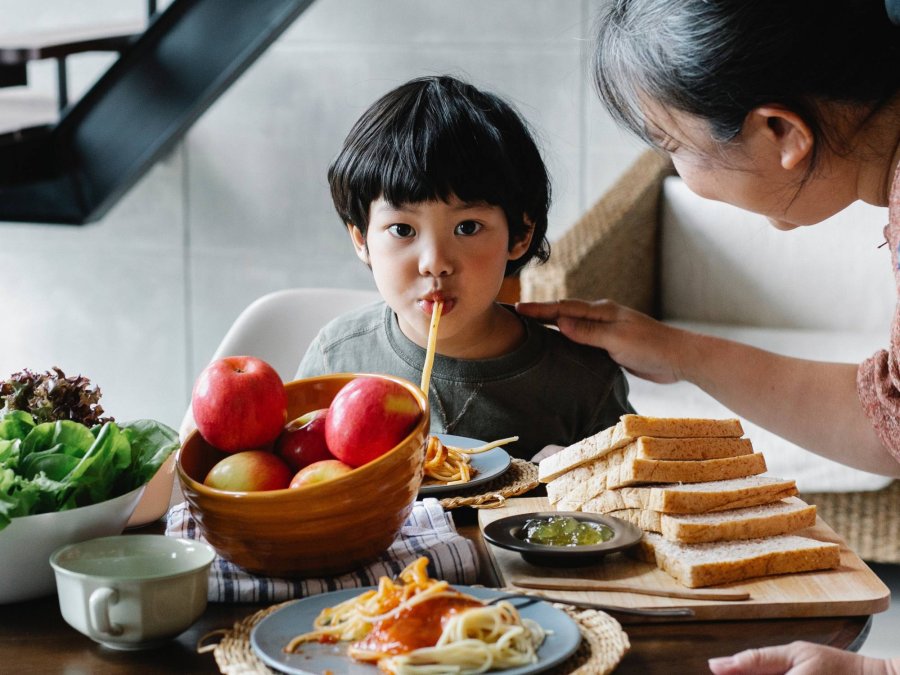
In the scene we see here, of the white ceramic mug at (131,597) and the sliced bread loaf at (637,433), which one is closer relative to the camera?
the white ceramic mug at (131,597)

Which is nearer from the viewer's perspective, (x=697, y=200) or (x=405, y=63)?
(x=697, y=200)

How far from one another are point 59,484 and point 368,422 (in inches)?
10.4

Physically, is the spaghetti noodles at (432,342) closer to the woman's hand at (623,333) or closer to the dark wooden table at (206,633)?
the woman's hand at (623,333)

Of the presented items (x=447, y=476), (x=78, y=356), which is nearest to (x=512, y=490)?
(x=447, y=476)

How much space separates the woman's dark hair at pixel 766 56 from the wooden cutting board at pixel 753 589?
41 centimetres

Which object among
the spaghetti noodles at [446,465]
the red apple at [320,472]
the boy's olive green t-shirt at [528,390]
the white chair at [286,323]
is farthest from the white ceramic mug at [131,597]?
the white chair at [286,323]

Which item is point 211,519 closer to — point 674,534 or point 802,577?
point 674,534

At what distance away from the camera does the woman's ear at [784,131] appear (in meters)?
1.05

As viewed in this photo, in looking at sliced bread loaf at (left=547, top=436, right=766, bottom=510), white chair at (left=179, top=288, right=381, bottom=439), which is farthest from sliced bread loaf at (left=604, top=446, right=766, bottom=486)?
white chair at (left=179, top=288, right=381, bottom=439)

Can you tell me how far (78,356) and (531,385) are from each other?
2894 mm

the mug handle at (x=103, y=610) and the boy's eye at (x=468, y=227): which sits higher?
the boy's eye at (x=468, y=227)

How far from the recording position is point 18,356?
4.09m

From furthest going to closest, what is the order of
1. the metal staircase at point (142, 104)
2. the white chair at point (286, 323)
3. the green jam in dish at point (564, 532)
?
1. the metal staircase at point (142, 104)
2. the white chair at point (286, 323)
3. the green jam in dish at point (564, 532)

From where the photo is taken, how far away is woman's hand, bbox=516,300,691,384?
4.91ft
